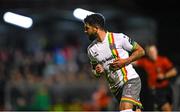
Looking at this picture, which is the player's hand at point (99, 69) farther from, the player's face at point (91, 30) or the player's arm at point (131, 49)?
the player's face at point (91, 30)

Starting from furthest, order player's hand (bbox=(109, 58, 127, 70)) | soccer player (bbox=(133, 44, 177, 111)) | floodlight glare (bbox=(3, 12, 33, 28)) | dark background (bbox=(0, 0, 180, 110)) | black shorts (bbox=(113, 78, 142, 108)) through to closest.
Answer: floodlight glare (bbox=(3, 12, 33, 28)) → dark background (bbox=(0, 0, 180, 110)) → soccer player (bbox=(133, 44, 177, 111)) → black shorts (bbox=(113, 78, 142, 108)) → player's hand (bbox=(109, 58, 127, 70))

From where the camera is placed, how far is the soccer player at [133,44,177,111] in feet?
47.6

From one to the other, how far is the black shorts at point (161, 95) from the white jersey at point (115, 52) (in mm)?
4447

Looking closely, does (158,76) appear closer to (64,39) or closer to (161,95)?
(161,95)

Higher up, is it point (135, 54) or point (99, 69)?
point (135, 54)

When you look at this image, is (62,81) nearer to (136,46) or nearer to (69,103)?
(69,103)

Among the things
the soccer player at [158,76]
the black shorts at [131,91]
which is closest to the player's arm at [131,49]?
the black shorts at [131,91]

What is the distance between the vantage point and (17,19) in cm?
2425

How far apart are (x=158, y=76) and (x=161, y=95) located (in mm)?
408

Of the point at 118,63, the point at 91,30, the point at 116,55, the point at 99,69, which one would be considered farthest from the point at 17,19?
the point at 118,63

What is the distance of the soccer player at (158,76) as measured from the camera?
1452 centimetres

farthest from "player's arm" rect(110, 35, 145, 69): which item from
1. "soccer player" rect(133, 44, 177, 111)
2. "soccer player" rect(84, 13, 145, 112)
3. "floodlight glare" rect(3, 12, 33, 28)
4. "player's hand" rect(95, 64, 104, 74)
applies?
"floodlight glare" rect(3, 12, 33, 28)

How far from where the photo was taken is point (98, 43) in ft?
33.3

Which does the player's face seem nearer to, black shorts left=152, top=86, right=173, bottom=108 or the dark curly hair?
the dark curly hair
